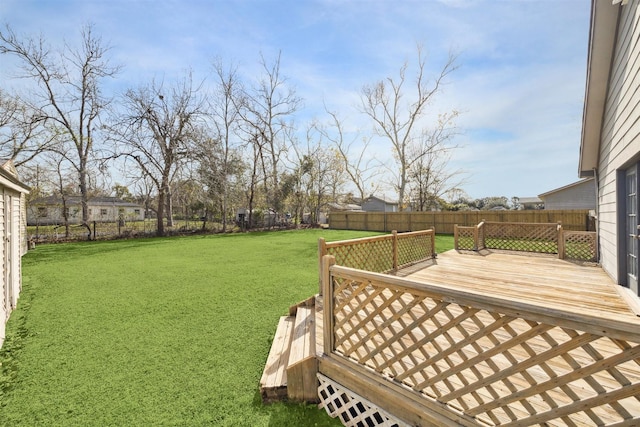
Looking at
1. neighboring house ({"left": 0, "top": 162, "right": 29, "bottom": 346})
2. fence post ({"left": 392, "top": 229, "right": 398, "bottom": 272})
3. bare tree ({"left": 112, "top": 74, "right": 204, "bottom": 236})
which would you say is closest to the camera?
neighboring house ({"left": 0, "top": 162, "right": 29, "bottom": 346})

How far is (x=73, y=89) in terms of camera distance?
15.4 m

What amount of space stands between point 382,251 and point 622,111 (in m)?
4.07

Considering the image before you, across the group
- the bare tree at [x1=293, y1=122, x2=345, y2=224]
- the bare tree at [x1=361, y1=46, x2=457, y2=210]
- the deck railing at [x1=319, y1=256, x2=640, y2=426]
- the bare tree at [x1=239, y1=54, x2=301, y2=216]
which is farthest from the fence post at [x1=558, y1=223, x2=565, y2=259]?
the bare tree at [x1=293, y1=122, x2=345, y2=224]

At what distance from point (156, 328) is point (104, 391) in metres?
1.32

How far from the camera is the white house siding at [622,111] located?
3.04 metres

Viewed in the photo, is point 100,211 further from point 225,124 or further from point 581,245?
point 581,245

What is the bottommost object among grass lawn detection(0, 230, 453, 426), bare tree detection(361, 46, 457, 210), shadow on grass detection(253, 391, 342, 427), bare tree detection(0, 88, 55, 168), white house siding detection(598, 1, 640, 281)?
shadow on grass detection(253, 391, 342, 427)

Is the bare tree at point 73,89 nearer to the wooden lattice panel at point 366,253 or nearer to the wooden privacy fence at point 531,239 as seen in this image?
the wooden lattice panel at point 366,253

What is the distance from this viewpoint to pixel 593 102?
4770 millimetres

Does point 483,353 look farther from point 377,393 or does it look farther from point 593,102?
point 593,102

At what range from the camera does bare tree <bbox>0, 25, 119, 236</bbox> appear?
565 inches

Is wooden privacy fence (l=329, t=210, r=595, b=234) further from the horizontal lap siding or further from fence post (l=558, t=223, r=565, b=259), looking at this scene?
the horizontal lap siding

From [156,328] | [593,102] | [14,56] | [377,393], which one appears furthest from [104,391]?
[14,56]

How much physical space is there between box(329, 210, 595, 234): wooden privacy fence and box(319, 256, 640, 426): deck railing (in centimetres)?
791
